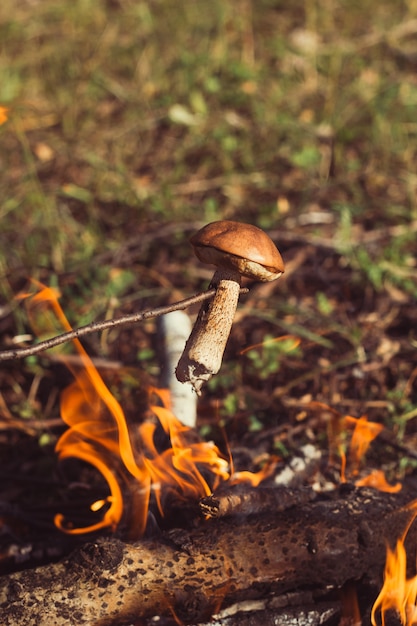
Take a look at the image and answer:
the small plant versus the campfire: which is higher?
the small plant

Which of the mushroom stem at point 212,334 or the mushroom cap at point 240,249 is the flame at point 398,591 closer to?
the mushroom stem at point 212,334

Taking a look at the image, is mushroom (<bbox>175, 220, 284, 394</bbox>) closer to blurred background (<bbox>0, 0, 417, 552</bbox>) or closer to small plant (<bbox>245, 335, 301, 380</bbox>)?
blurred background (<bbox>0, 0, 417, 552</bbox>)

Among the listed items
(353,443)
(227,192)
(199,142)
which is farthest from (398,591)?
(199,142)

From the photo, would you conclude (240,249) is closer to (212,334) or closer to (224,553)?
(212,334)

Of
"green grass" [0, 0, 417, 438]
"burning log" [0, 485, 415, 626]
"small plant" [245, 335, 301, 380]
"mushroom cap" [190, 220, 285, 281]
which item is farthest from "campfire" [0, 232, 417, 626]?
"green grass" [0, 0, 417, 438]

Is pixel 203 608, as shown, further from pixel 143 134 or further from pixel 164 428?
pixel 143 134

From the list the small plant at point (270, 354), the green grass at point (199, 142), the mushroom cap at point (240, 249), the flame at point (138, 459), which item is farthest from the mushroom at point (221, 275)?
the green grass at point (199, 142)

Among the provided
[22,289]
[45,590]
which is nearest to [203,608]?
[45,590]

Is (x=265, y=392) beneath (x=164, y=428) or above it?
above
